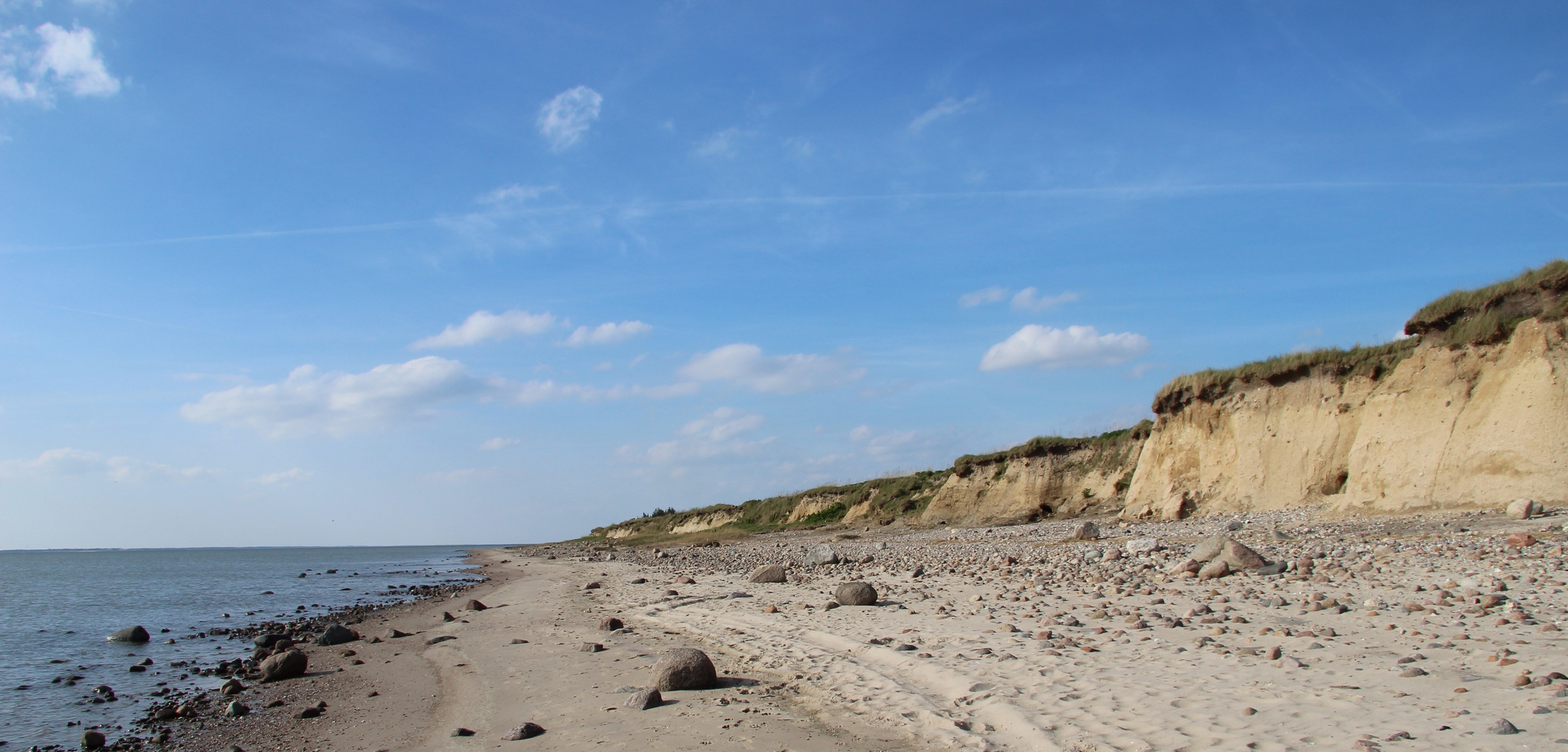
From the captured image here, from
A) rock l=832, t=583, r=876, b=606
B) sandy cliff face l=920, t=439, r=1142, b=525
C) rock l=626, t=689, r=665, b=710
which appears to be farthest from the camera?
sandy cliff face l=920, t=439, r=1142, b=525

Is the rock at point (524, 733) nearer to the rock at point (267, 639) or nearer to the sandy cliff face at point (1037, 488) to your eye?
the rock at point (267, 639)


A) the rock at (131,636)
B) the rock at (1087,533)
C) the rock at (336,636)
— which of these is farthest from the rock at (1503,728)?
the rock at (131,636)

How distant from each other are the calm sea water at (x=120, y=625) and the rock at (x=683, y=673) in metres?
5.99

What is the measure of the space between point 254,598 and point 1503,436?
3428 cm

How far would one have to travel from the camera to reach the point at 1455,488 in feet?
52.8

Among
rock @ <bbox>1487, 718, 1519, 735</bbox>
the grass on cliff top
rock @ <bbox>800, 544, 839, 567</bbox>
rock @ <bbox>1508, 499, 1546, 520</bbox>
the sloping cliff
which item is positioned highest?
the grass on cliff top

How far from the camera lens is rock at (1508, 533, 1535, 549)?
10266 millimetres

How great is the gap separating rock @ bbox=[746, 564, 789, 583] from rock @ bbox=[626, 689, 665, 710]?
8418 millimetres

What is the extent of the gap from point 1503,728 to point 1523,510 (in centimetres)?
Result: 1239

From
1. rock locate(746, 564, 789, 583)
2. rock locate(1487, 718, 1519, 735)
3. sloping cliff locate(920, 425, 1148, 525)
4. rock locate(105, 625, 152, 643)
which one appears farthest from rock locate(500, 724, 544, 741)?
sloping cliff locate(920, 425, 1148, 525)

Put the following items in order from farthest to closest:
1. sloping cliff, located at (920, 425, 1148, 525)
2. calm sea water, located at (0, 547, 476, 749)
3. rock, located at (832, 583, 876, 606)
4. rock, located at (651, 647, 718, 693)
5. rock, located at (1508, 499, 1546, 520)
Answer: sloping cliff, located at (920, 425, 1148, 525) → rock, located at (1508, 499, 1546, 520) → rock, located at (832, 583, 876, 606) → calm sea water, located at (0, 547, 476, 749) → rock, located at (651, 647, 718, 693)

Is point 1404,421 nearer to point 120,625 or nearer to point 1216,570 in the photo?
point 1216,570

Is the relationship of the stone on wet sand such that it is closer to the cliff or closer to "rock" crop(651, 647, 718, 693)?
"rock" crop(651, 647, 718, 693)

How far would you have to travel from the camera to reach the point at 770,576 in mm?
15672
